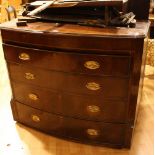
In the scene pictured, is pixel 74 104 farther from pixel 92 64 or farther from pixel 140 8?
pixel 140 8

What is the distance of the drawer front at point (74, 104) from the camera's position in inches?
57.3

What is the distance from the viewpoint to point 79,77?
141 cm

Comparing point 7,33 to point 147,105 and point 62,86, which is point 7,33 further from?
point 147,105

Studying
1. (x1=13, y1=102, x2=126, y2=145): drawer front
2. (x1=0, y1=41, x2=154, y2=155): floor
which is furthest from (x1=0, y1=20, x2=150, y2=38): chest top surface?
(x1=0, y1=41, x2=154, y2=155): floor

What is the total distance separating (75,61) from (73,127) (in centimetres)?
51

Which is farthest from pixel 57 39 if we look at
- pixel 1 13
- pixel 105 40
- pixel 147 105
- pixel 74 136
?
pixel 1 13

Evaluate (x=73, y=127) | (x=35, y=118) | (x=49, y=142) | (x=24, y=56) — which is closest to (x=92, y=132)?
(x=73, y=127)

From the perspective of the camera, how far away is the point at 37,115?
1.71 metres

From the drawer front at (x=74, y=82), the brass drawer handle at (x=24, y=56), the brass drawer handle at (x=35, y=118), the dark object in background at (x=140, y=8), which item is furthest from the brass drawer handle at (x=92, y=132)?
the dark object in background at (x=140, y=8)

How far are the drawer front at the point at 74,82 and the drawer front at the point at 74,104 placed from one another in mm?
45

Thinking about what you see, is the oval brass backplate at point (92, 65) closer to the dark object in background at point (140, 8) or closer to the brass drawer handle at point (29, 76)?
the brass drawer handle at point (29, 76)

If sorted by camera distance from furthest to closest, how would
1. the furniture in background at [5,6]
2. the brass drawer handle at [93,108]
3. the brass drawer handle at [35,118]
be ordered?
1. the furniture in background at [5,6]
2. the brass drawer handle at [35,118]
3. the brass drawer handle at [93,108]

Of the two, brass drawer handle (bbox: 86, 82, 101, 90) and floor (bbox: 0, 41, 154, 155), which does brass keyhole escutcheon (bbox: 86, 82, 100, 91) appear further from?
floor (bbox: 0, 41, 154, 155)

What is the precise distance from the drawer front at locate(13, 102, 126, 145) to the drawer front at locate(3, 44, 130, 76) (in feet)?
1.25
